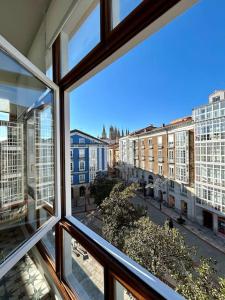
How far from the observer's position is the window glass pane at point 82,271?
4.87ft

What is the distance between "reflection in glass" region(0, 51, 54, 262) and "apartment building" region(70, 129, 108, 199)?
23 cm

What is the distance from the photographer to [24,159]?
2385 mm

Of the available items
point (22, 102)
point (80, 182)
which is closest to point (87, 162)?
point (80, 182)

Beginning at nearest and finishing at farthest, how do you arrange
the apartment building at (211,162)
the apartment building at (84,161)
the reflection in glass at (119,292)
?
1. the apartment building at (211,162)
2. the reflection in glass at (119,292)
3. the apartment building at (84,161)

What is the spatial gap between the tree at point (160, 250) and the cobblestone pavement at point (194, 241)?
39 mm

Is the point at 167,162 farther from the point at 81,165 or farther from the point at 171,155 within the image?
the point at 81,165

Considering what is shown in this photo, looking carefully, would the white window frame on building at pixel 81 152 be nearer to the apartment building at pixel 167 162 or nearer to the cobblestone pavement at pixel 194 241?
the apartment building at pixel 167 162

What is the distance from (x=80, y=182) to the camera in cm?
216

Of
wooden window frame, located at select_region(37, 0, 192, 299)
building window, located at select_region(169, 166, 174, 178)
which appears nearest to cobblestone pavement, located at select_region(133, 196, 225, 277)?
building window, located at select_region(169, 166, 174, 178)

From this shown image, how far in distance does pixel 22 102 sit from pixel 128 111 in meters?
1.79

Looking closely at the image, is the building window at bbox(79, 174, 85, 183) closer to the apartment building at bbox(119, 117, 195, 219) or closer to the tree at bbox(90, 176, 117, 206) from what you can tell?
the tree at bbox(90, 176, 117, 206)

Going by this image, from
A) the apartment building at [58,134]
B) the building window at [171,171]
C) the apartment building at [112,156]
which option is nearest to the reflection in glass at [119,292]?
the apartment building at [58,134]

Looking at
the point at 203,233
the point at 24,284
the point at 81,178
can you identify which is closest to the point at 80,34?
the point at 81,178

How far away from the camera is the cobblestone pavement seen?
39.4 inches
